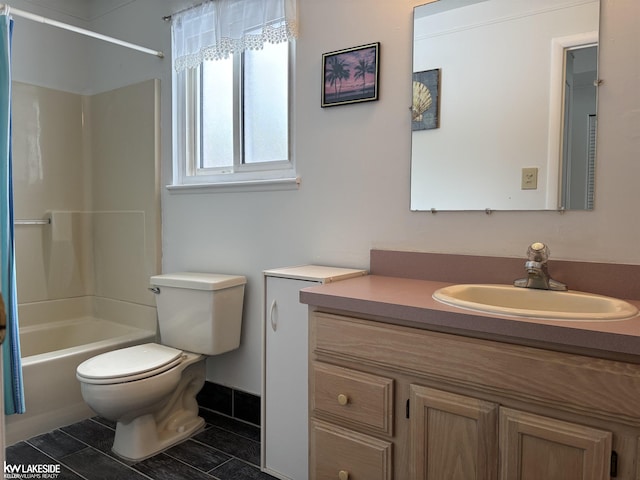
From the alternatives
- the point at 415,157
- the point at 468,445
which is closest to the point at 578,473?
the point at 468,445

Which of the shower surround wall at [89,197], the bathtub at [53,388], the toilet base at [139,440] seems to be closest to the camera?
the toilet base at [139,440]

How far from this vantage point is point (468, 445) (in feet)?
3.94

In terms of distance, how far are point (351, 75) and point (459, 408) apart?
1379mm

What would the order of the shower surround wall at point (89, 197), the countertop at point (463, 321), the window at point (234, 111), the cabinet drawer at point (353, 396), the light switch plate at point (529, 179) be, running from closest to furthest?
1. the countertop at point (463, 321)
2. the cabinet drawer at point (353, 396)
3. the light switch plate at point (529, 179)
4. the window at point (234, 111)
5. the shower surround wall at point (89, 197)

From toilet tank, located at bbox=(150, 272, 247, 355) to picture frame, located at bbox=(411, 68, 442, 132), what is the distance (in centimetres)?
115

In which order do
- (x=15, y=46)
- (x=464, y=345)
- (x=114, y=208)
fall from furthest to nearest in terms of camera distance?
(x=114, y=208) → (x=15, y=46) → (x=464, y=345)

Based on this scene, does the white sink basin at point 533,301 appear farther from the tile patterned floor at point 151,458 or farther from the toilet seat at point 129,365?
Result: the toilet seat at point 129,365

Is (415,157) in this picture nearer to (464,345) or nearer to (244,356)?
(464,345)

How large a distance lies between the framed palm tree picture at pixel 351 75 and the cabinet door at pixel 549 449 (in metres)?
1.32

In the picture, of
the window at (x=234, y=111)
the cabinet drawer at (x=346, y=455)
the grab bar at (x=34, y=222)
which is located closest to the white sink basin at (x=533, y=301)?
the cabinet drawer at (x=346, y=455)

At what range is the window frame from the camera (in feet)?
7.27

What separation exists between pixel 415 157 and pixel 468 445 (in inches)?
41.3

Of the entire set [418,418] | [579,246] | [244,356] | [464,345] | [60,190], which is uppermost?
[60,190]

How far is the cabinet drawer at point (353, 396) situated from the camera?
4.43ft
